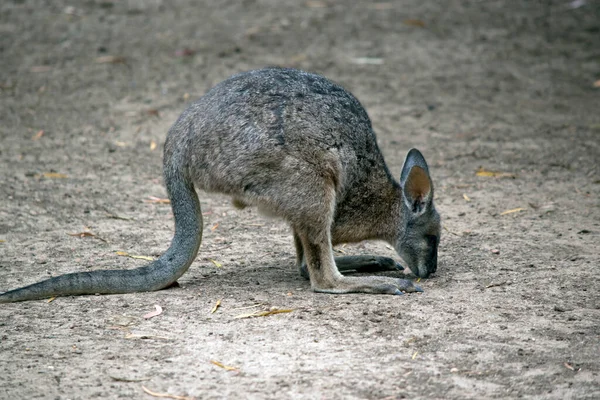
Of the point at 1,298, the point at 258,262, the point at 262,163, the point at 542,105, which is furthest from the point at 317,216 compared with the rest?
the point at 542,105

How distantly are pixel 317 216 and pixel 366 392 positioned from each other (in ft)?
4.23

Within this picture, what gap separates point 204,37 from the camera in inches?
388

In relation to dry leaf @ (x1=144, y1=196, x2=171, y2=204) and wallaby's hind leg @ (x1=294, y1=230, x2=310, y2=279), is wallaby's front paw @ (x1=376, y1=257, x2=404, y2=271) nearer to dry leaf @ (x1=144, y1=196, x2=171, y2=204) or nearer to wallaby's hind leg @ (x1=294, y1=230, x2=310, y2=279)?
wallaby's hind leg @ (x1=294, y1=230, x2=310, y2=279)

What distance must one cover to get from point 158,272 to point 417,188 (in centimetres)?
154

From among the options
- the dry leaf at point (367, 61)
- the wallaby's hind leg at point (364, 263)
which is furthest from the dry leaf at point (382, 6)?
the wallaby's hind leg at point (364, 263)

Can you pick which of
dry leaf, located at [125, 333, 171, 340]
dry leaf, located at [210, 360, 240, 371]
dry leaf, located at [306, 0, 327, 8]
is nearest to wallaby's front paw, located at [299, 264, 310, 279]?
dry leaf, located at [125, 333, 171, 340]

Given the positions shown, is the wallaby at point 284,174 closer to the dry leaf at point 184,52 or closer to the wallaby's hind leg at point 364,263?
the wallaby's hind leg at point 364,263

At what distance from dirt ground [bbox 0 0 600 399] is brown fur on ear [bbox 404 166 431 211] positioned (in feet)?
1.48

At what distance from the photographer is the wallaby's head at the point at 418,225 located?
4883mm

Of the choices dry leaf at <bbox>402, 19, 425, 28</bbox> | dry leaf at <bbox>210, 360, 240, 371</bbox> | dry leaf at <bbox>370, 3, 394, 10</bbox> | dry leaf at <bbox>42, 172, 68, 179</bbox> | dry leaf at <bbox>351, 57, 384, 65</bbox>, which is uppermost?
dry leaf at <bbox>370, 3, 394, 10</bbox>

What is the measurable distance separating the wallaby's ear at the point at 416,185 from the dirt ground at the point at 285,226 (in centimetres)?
44

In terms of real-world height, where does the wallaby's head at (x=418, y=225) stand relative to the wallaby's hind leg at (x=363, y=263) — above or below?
above

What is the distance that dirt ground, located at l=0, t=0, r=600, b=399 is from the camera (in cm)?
369

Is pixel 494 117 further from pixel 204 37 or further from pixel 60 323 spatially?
pixel 60 323
